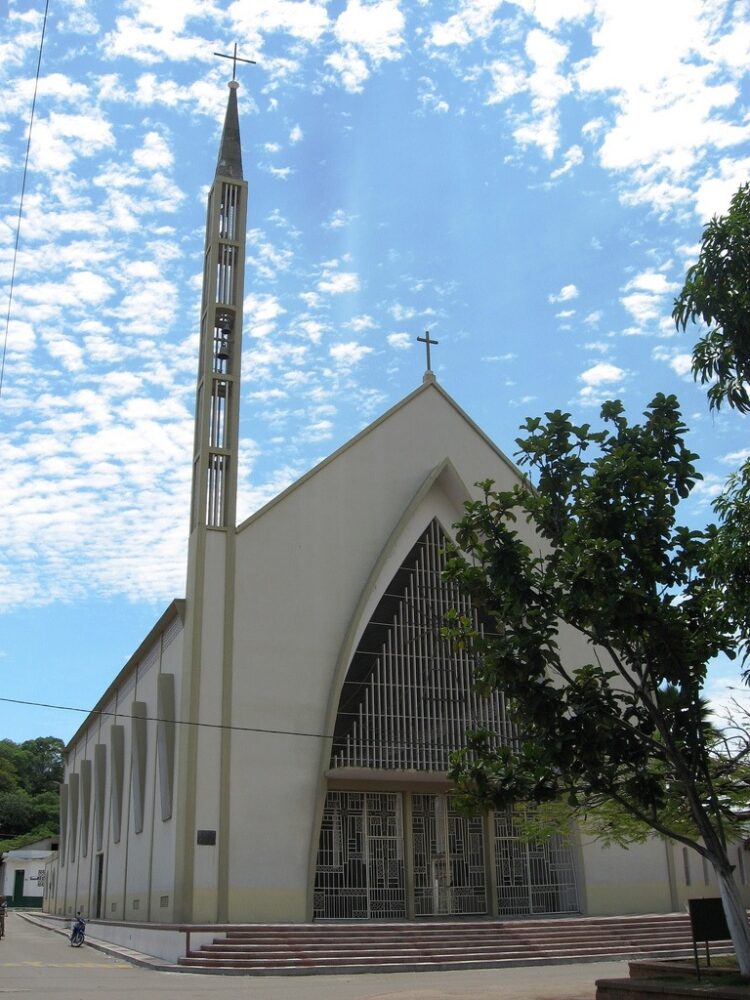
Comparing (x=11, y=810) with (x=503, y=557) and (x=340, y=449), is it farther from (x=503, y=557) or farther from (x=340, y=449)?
(x=503, y=557)

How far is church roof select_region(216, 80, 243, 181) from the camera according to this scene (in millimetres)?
25438

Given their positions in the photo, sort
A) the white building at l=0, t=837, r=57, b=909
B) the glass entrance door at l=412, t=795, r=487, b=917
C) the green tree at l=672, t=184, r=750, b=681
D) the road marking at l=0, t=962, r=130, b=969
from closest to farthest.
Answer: the green tree at l=672, t=184, r=750, b=681
the road marking at l=0, t=962, r=130, b=969
the glass entrance door at l=412, t=795, r=487, b=917
the white building at l=0, t=837, r=57, b=909

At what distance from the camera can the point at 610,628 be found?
10.3 meters

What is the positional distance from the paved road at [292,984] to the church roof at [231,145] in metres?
18.0

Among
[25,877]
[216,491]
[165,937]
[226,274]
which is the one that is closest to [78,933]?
[165,937]

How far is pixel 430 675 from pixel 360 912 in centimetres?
516

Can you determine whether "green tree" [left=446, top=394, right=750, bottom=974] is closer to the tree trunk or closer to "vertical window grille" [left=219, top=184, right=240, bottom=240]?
the tree trunk

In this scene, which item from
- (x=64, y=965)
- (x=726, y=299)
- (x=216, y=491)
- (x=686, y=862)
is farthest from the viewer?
(x=686, y=862)

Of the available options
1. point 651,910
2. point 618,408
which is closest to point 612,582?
point 618,408

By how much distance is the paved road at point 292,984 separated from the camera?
1239 centimetres

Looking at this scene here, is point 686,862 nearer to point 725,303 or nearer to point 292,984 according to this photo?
point 292,984

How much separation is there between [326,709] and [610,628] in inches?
482

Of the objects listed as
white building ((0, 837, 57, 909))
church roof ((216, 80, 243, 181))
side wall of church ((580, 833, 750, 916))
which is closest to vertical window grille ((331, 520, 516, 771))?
side wall of church ((580, 833, 750, 916))

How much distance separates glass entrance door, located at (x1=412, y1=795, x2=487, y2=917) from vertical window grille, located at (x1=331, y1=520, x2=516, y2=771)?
3.82 ft
